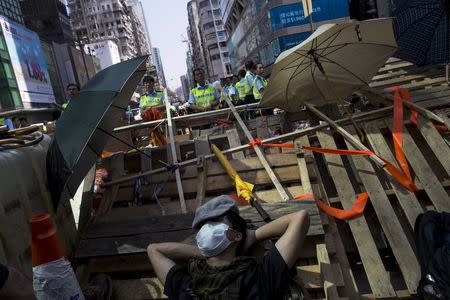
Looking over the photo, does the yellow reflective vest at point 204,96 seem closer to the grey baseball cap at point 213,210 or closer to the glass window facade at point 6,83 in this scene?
the grey baseball cap at point 213,210

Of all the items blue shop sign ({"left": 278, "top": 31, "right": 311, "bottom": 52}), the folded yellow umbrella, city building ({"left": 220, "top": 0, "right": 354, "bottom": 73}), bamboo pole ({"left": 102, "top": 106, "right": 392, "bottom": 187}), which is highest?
city building ({"left": 220, "top": 0, "right": 354, "bottom": 73})

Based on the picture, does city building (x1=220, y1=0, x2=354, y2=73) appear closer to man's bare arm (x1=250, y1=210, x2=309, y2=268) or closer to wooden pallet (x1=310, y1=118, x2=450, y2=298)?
wooden pallet (x1=310, y1=118, x2=450, y2=298)

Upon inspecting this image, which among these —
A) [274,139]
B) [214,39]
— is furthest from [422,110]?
[214,39]

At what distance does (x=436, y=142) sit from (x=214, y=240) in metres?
3.39

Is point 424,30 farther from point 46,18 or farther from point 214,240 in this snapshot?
point 46,18

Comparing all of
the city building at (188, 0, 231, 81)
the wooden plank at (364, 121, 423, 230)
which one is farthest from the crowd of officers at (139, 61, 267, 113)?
the city building at (188, 0, 231, 81)

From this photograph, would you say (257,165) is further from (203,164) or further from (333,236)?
(333,236)

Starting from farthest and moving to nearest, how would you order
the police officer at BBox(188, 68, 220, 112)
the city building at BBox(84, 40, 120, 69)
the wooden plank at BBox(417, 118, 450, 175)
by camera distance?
the city building at BBox(84, 40, 120, 69), the police officer at BBox(188, 68, 220, 112), the wooden plank at BBox(417, 118, 450, 175)

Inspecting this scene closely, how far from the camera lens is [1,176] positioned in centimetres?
275

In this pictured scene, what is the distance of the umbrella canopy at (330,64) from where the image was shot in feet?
14.9

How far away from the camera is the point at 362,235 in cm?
342

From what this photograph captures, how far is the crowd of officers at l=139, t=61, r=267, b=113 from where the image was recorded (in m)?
7.47

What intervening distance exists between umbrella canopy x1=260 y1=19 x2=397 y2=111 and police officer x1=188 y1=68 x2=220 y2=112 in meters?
2.43

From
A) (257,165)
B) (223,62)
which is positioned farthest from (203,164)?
(223,62)
